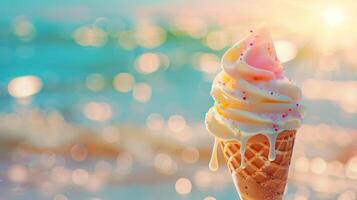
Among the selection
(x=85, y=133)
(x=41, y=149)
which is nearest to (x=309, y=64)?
(x=85, y=133)

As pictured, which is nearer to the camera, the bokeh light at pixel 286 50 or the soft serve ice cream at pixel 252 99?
the soft serve ice cream at pixel 252 99

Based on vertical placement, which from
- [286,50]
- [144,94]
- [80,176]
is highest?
[80,176]

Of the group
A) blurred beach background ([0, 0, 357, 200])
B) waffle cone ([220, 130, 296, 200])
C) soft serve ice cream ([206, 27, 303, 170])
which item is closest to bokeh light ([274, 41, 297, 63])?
blurred beach background ([0, 0, 357, 200])

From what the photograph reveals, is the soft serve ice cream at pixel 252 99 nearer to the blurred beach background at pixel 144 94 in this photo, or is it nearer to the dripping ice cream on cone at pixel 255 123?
the dripping ice cream on cone at pixel 255 123

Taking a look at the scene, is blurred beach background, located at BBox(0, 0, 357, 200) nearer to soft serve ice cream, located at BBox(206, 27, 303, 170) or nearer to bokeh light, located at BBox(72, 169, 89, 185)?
bokeh light, located at BBox(72, 169, 89, 185)

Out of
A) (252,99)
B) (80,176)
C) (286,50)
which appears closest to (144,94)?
(286,50)

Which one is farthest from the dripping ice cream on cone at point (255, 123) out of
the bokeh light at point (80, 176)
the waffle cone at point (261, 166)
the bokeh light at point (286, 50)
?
the bokeh light at point (286, 50)

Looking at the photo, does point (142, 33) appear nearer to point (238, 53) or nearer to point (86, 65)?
point (86, 65)

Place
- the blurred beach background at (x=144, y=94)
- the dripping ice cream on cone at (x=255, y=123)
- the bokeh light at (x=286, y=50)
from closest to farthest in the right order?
the dripping ice cream on cone at (x=255, y=123)
the blurred beach background at (x=144, y=94)
the bokeh light at (x=286, y=50)

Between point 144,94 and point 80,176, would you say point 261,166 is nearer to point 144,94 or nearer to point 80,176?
point 80,176
